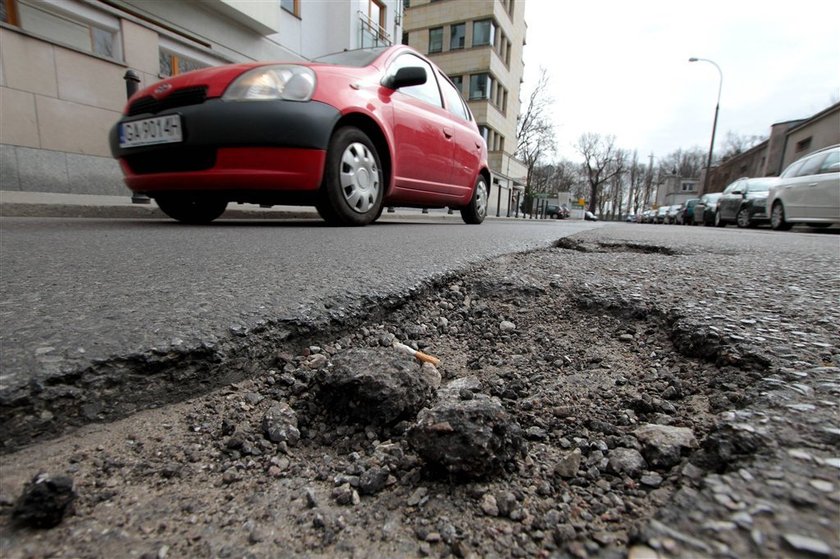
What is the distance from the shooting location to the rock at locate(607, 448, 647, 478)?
685 millimetres

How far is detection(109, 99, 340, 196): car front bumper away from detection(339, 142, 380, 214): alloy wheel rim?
1.01 ft

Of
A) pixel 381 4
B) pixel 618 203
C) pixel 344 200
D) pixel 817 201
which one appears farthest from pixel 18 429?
pixel 618 203

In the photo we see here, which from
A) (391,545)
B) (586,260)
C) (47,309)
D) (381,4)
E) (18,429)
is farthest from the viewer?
(381,4)

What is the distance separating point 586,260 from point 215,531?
211 cm

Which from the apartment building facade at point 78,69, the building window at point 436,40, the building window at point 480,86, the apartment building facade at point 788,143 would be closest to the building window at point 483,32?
the building window at point 480,86

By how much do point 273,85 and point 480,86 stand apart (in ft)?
91.1

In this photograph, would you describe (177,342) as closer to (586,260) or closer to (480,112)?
(586,260)

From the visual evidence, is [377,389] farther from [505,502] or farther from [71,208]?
[71,208]

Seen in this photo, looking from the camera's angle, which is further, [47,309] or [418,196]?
[418,196]

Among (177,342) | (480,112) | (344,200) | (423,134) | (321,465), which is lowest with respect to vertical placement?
(321,465)

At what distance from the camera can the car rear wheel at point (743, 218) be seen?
13.8 metres

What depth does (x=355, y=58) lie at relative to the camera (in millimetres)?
4223

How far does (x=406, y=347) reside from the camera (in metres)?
1.21

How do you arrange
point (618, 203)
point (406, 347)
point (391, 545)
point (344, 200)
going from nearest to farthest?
point (391, 545)
point (406, 347)
point (344, 200)
point (618, 203)
